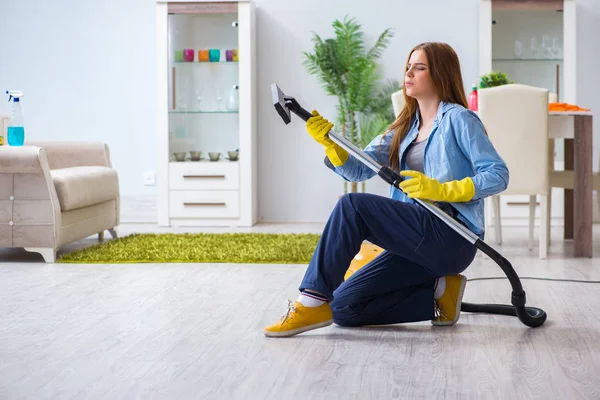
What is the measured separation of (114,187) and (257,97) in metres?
1.67

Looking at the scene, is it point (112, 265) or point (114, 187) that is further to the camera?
point (114, 187)

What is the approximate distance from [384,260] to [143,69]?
4.27 meters

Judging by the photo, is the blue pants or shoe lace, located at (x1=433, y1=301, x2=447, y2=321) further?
shoe lace, located at (x1=433, y1=301, x2=447, y2=321)

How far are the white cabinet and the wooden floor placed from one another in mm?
2533

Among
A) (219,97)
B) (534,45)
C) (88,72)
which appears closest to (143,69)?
(88,72)

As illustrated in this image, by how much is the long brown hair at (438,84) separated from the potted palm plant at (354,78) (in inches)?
132

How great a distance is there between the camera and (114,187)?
507 cm

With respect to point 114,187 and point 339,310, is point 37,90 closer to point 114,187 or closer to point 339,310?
point 114,187

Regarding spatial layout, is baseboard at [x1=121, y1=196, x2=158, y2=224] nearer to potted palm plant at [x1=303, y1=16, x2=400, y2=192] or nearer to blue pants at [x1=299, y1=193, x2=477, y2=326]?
potted palm plant at [x1=303, y1=16, x2=400, y2=192]

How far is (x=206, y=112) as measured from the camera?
6.17m

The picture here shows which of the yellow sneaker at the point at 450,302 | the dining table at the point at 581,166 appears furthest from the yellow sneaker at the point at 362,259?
the dining table at the point at 581,166

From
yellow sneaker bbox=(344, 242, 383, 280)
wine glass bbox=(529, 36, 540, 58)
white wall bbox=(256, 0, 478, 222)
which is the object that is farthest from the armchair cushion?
wine glass bbox=(529, 36, 540, 58)

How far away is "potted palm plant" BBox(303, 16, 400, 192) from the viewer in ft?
19.8

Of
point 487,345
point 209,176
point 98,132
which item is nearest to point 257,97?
point 209,176
